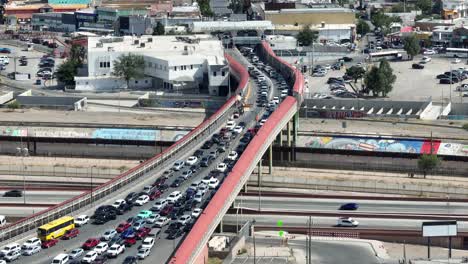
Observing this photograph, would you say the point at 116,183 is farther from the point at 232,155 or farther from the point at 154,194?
the point at 232,155

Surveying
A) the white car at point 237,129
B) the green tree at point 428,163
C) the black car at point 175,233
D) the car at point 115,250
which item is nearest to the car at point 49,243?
the car at point 115,250

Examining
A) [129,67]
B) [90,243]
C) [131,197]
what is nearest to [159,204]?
[131,197]

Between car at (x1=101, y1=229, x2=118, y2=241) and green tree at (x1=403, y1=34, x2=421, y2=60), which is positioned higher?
green tree at (x1=403, y1=34, x2=421, y2=60)

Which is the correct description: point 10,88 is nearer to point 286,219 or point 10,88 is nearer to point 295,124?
point 295,124

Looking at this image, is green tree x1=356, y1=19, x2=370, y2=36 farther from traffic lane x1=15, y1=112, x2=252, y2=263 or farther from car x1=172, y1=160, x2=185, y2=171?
traffic lane x1=15, y1=112, x2=252, y2=263

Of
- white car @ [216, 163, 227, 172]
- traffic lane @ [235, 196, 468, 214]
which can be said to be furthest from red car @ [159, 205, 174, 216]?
traffic lane @ [235, 196, 468, 214]

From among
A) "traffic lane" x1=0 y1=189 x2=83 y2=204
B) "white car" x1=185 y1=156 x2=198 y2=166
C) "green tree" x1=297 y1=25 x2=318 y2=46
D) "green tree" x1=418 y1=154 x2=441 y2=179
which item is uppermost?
"green tree" x1=297 y1=25 x2=318 y2=46

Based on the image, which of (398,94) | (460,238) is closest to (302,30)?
(398,94)
